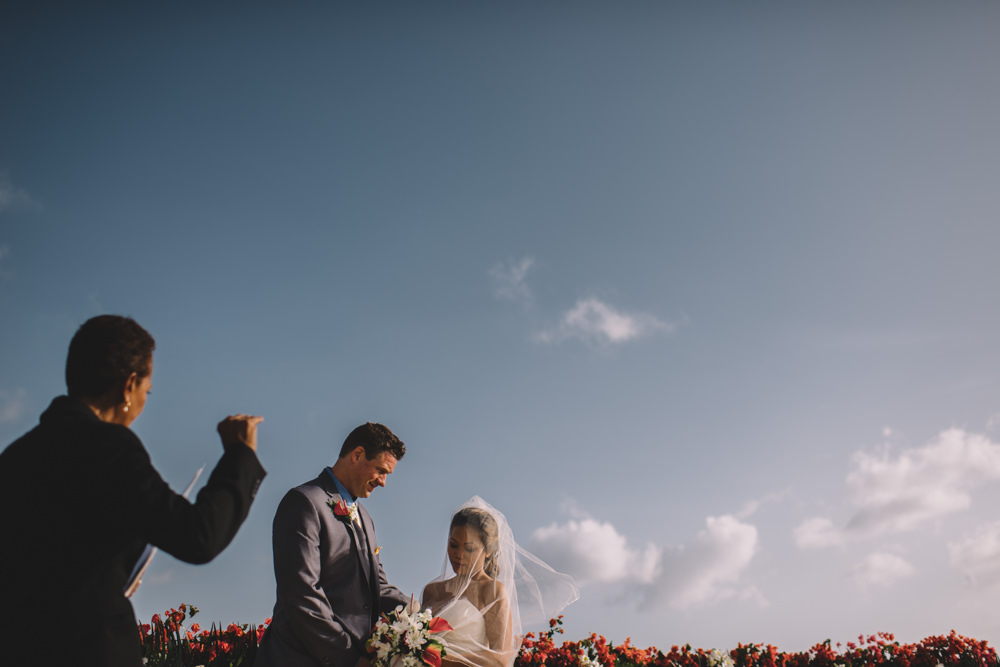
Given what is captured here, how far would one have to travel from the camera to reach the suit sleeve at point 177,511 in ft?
7.65

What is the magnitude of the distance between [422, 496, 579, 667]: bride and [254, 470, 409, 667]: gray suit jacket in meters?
0.62

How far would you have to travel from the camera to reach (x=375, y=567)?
5266 millimetres

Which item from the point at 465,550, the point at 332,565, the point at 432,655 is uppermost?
the point at 465,550

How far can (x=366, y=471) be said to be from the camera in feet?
17.9

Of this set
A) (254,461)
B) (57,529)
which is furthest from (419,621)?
(57,529)

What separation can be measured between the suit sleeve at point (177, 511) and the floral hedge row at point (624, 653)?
5.83 meters

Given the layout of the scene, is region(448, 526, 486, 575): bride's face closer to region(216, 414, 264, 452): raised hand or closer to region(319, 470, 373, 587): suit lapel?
region(319, 470, 373, 587): suit lapel

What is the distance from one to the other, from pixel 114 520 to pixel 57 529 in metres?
0.19

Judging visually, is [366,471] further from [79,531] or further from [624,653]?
[624,653]

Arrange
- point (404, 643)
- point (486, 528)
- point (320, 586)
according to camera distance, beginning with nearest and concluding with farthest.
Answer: point (404, 643), point (320, 586), point (486, 528)

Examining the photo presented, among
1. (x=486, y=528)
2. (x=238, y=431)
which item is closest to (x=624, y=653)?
(x=486, y=528)

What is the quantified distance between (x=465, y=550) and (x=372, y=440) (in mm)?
1493

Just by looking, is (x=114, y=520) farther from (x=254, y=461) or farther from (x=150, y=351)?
(x=150, y=351)

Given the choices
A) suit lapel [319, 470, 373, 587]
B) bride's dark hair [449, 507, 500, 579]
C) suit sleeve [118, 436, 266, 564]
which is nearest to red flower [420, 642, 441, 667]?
suit lapel [319, 470, 373, 587]
